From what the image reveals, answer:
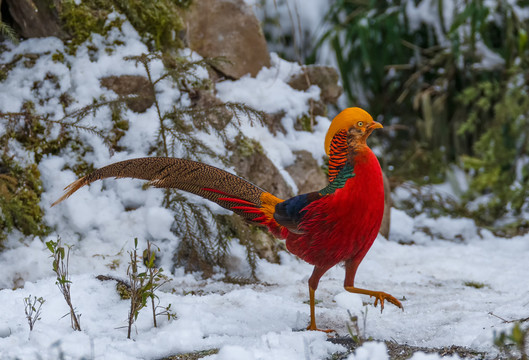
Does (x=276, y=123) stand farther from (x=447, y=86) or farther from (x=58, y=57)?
(x=447, y=86)

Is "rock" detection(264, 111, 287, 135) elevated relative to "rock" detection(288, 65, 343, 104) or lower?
lower

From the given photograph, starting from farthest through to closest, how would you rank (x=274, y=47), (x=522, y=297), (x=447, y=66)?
(x=274, y=47) < (x=447, y=66) < (x=522, y=297)

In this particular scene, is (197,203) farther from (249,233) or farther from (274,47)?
(274,47)

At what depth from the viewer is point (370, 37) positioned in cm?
622

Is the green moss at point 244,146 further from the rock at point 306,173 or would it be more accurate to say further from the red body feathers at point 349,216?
the red body feathers at point 349,216

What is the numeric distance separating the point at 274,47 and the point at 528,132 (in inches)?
117

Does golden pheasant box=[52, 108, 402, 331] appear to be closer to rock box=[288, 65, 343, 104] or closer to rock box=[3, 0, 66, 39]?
rock box=[3, 0, 66, 39]

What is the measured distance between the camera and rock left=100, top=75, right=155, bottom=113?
3449 mm

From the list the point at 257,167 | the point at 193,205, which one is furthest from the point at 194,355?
the point at 257,167

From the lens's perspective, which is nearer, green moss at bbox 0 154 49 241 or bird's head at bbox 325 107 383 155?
bird's head at bbox 325 107 383 155

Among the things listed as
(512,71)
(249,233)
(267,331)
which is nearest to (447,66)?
(512,71)

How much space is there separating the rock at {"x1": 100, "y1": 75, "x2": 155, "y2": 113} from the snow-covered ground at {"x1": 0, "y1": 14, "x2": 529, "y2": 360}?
0.05 metres

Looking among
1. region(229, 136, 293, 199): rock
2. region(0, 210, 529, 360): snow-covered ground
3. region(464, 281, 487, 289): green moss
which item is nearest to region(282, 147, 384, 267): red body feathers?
region(0, 210, 529, 360): snow-covered ground

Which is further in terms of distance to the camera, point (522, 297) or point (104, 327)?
point (522, 297)
